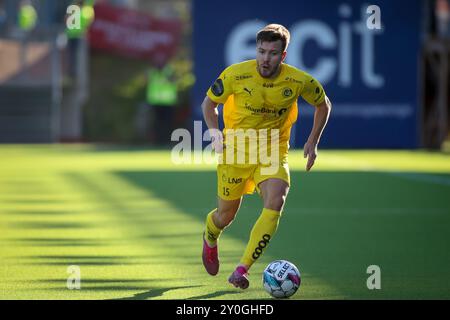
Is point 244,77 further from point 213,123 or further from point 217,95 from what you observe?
point 213,123

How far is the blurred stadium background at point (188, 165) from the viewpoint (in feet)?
31.2

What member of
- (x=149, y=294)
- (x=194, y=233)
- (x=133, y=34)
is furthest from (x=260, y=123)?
(x=133, y=34)

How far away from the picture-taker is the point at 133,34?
4922 cm

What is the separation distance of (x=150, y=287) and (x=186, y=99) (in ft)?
132

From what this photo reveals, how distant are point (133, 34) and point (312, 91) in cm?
4091

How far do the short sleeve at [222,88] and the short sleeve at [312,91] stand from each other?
54cm

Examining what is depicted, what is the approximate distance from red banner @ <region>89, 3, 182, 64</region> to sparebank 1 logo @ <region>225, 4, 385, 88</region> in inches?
676

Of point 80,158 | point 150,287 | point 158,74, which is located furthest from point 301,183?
point 158,74

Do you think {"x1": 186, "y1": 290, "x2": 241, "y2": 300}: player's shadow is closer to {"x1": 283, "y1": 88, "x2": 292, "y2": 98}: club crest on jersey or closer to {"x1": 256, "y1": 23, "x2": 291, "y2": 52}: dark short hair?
{"x1": 283, "y1": 88, "x2": 292, "y2": 98}: club crest on jersey

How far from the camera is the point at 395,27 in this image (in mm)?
32062

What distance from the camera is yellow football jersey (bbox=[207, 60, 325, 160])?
8.66 m

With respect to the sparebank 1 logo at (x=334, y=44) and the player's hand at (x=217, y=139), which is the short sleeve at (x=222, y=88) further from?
the sparebank 1 logo at (x=334, y=44)

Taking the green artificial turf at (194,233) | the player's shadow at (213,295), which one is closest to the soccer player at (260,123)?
the player's shadow at (213,295)
